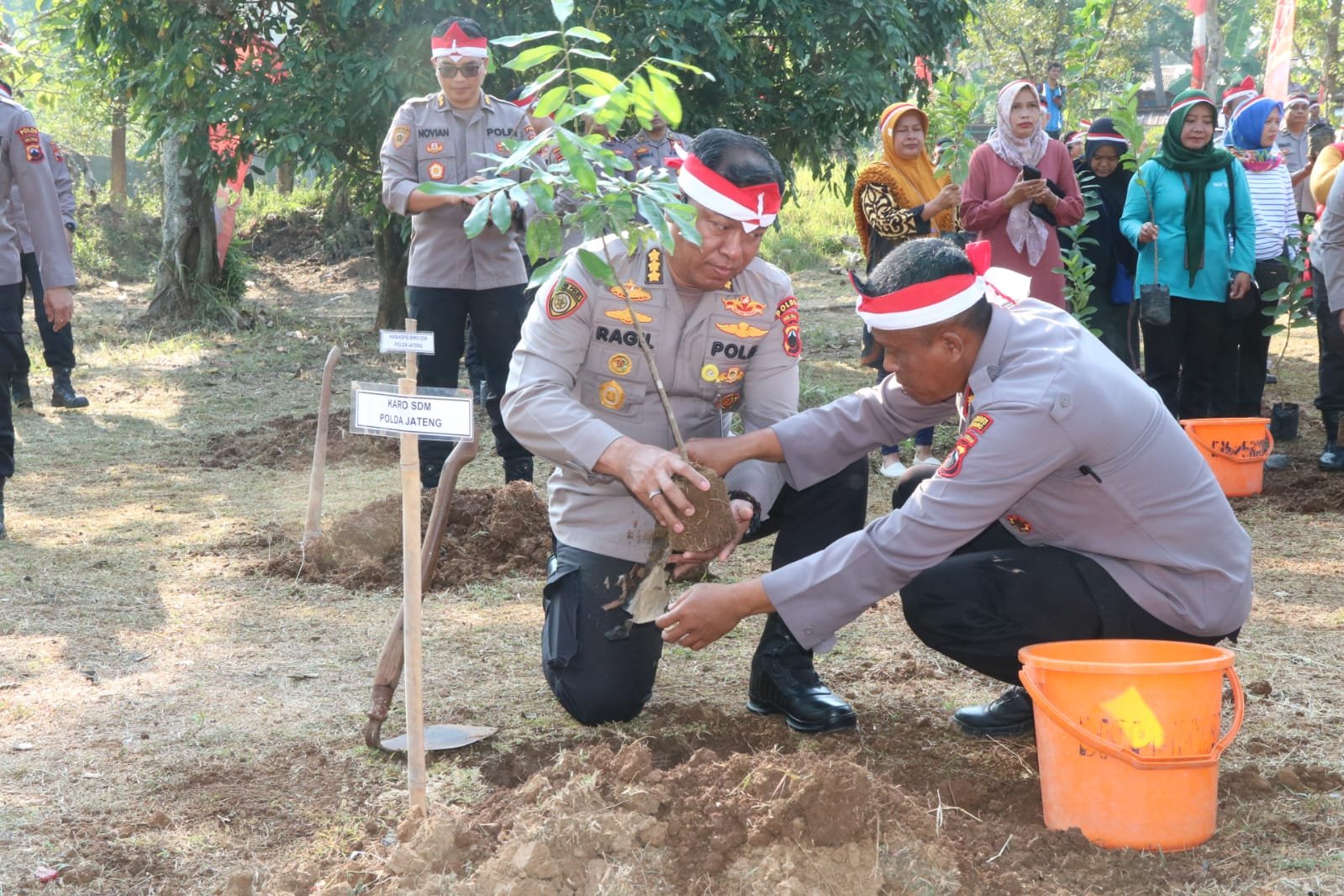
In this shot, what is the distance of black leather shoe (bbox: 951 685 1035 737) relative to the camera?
123 inches

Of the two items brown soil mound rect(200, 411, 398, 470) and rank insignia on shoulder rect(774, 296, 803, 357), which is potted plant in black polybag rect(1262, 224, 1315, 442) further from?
brown soil mound rect(200, 411, 398, 470)

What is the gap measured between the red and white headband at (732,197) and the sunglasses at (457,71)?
2.78 meters

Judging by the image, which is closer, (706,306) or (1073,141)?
(706,306)

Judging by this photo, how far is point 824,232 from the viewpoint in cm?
1711

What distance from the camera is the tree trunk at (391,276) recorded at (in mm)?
10141

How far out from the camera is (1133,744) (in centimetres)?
235

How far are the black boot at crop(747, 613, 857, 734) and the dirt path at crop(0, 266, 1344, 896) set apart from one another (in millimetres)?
55

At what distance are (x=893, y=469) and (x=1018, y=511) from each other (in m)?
3.48

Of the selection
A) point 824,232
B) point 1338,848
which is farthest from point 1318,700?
point 824,232

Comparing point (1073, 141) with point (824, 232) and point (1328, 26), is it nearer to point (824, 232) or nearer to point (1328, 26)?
Result: point (824, 232)

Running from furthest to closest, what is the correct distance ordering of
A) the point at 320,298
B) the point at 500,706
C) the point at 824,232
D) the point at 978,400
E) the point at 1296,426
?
the point at 824,232 < the point at 320,298 < the point at 1296,426 < the point at 500,706 < the point at 978,400

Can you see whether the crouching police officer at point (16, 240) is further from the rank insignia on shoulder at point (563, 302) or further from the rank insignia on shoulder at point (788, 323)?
the rank insignia on shoulder at point (788, 323)

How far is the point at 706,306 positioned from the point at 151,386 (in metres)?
6.98

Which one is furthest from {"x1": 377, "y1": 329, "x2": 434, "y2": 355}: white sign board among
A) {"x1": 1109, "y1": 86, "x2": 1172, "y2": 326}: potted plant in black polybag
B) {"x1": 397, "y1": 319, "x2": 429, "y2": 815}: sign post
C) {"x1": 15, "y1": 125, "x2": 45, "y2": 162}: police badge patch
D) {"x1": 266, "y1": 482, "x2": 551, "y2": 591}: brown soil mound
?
{"x1": 1109, "y1": 86, "x2": 1172, "y2": 326}: potted plant in black polybag
